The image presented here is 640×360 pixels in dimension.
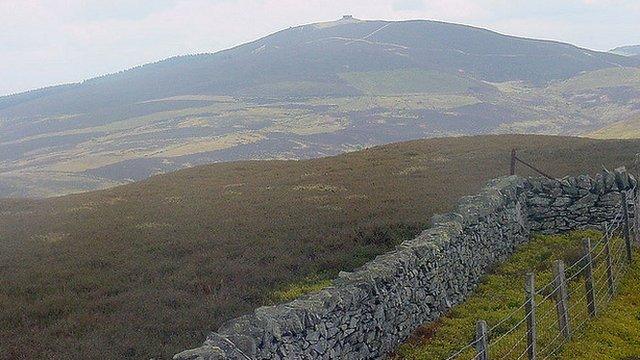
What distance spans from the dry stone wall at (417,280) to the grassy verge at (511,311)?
430mm

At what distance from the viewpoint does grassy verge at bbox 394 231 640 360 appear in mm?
11234

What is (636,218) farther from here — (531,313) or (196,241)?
(196,241)

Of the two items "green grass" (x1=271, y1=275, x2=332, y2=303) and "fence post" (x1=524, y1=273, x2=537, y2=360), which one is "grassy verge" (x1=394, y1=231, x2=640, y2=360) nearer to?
"fence post" (x1=524, y1=273, x2=537, y2=360)

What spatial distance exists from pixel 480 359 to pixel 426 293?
17.7ft

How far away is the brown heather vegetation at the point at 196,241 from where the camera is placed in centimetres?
1274

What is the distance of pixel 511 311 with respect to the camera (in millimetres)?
13648

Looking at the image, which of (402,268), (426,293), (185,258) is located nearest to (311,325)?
(402,268)

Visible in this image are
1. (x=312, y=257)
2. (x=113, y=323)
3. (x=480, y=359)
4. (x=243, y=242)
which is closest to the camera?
(x=480, y=359)

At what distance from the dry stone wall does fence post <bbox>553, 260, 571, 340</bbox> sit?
3306 mm

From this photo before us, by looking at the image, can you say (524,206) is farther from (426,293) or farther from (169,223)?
(169,223)

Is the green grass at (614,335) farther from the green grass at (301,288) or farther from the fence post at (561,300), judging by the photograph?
the green grass at (301,288)

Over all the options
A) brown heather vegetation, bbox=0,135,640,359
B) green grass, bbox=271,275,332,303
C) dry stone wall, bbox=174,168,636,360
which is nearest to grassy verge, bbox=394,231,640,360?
dry stone wall, bbox=174,168,636,360

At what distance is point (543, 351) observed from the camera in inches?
415

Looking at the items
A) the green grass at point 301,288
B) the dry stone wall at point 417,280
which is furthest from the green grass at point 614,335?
the green grass at point 301,288
